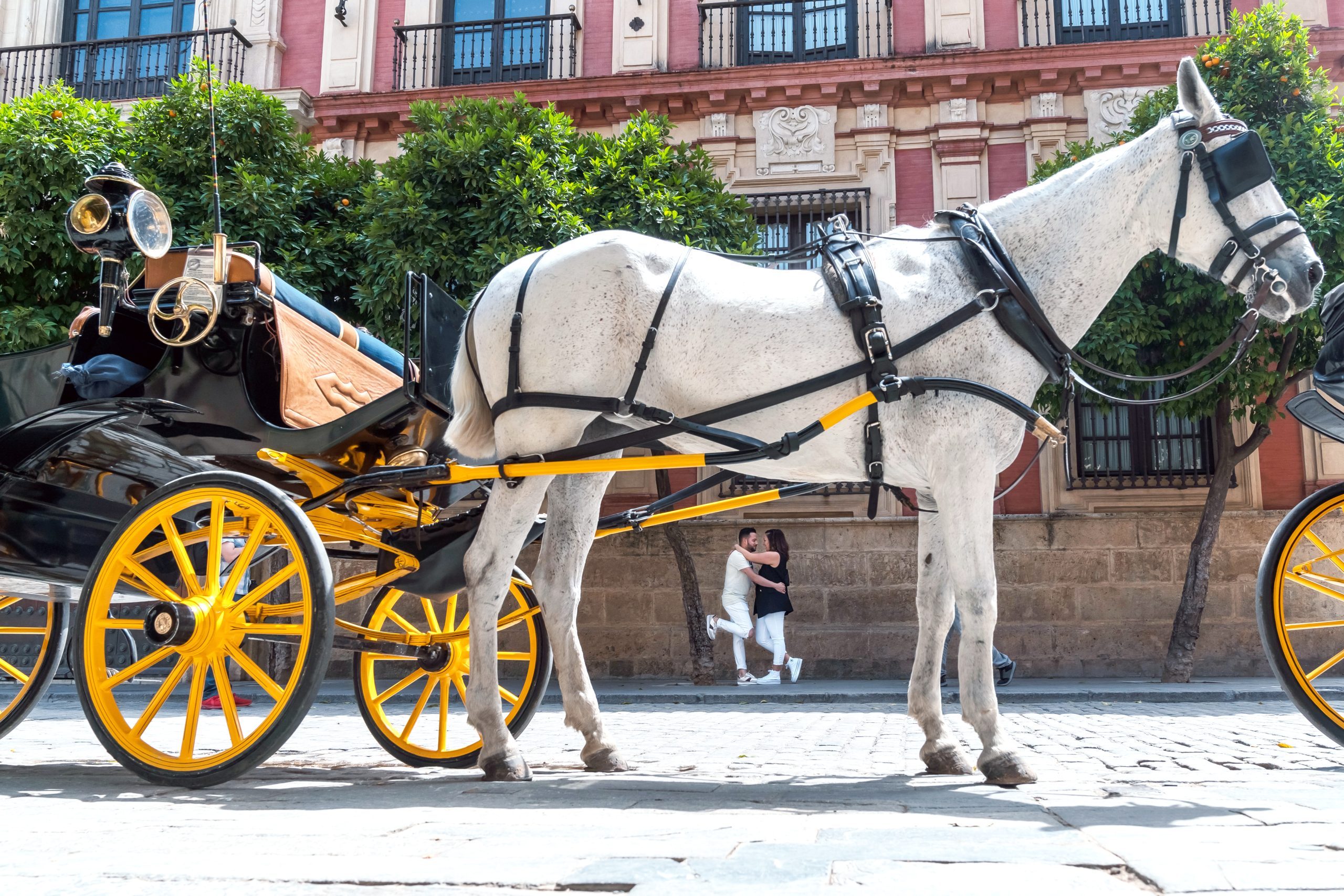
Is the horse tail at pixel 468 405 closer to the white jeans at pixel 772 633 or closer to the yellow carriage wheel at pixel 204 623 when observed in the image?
the yellow carriage wheel at pixel 204 623

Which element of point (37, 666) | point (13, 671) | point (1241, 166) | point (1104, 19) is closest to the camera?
point (1241, 166)

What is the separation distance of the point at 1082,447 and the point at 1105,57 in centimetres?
499

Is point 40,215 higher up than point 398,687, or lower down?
higher up

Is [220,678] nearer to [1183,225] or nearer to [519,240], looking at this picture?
[1183,225]

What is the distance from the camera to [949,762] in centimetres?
371

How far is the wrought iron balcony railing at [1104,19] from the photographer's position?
14.3m

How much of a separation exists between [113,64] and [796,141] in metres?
10.0

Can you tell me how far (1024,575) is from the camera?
42.4 ft

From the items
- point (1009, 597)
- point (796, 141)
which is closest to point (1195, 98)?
point (1009, 597)

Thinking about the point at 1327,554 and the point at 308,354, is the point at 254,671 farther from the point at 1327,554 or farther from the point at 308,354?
the point at 1327,554

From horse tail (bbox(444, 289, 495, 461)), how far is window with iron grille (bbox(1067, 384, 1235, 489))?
412 inches

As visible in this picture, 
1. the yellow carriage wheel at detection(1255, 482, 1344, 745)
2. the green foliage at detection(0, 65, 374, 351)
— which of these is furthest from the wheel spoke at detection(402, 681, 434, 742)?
the green foliage at detection(0, 65, 374, 351)

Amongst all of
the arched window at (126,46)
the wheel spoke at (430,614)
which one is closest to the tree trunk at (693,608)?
the wheel spoke at (430,614)

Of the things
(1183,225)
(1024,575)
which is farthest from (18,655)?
(1024,575)
